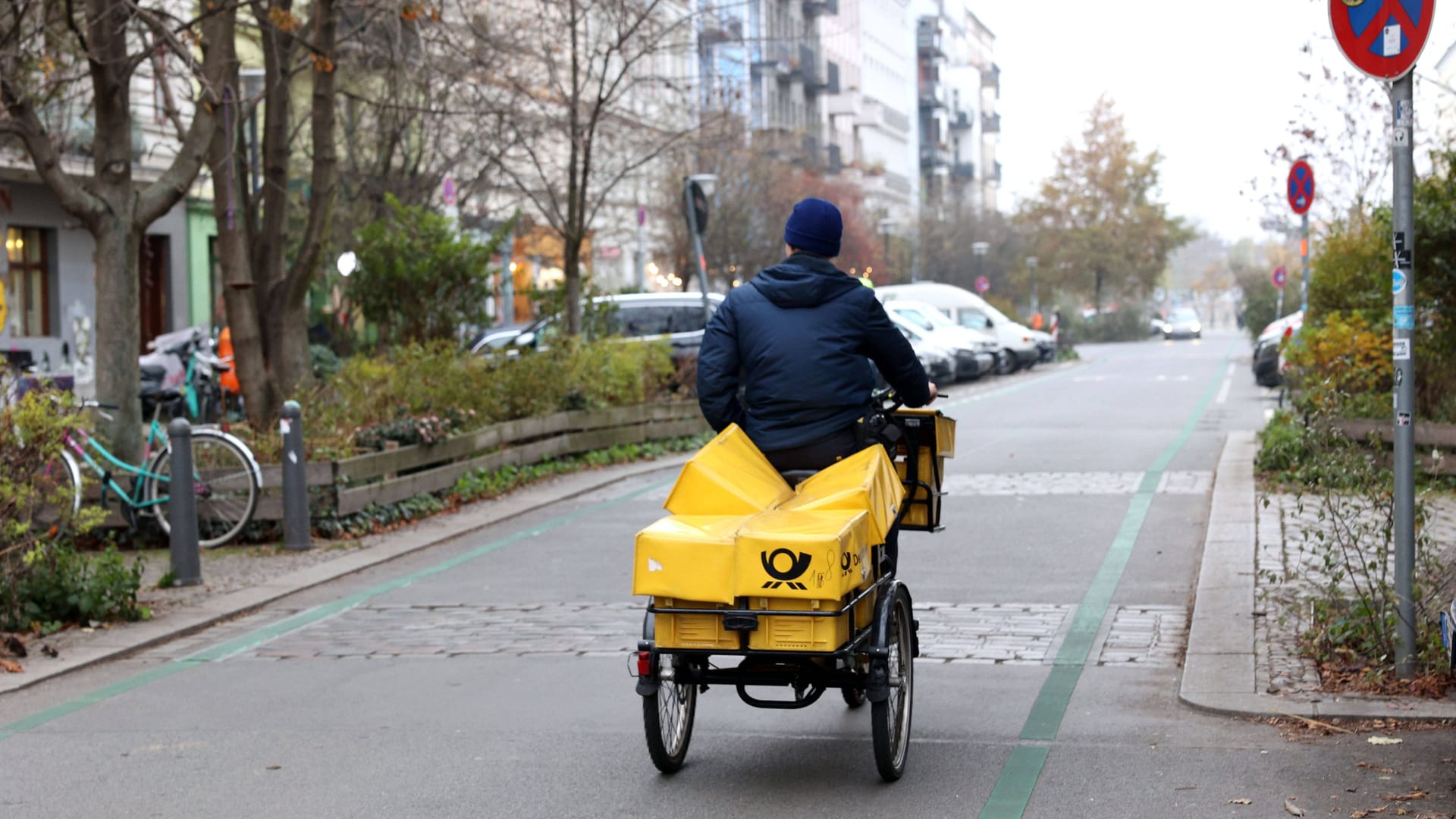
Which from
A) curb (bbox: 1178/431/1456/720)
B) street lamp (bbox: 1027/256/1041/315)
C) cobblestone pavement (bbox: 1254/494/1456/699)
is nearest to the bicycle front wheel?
curb (bbox: 1178/431/1456/720)

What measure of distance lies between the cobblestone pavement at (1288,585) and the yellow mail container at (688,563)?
8.66 ft

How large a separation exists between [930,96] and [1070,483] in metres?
100

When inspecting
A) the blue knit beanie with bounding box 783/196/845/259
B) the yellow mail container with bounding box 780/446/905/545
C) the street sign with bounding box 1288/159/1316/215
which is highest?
the street sign with bounding box 1288/159/1316/215

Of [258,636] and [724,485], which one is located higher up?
[724,485]

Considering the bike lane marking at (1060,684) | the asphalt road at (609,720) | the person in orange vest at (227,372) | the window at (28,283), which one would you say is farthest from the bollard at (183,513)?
the window at (28,283)

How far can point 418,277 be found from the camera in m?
20.0

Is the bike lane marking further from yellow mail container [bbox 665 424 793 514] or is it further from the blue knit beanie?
the blue knit beanie

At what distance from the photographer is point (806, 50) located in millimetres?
80625

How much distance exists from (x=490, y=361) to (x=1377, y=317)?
801 cm

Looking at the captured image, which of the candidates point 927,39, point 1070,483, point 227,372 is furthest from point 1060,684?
point 927,39

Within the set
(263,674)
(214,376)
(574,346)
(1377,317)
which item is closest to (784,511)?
(263,674)

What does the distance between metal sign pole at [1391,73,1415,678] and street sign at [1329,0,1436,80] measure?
0.35ft

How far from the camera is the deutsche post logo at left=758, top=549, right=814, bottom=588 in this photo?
5.53m

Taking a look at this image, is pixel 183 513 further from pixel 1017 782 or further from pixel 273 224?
pixel 273 224
